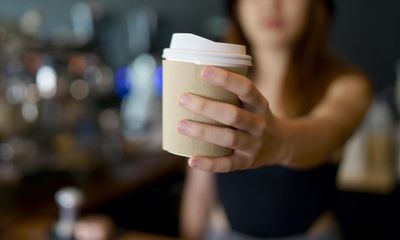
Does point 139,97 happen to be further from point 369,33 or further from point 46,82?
point 369,33

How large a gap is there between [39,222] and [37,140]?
1.27ft

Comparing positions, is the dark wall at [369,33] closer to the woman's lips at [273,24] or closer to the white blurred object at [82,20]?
the white blurred object at [82,20]

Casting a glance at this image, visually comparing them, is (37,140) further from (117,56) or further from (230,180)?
(117,56)

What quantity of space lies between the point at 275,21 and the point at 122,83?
1897 millimetres

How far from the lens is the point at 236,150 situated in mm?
371

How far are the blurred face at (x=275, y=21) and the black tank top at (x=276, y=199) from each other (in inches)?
14.9

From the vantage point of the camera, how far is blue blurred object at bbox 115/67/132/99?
2.24 m

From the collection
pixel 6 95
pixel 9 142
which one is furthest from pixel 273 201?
pixel 6 95

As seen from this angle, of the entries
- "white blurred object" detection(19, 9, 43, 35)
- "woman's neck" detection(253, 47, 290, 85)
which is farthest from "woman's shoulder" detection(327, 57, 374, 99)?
"white blurred object" detection(19, 9, 43, 35)

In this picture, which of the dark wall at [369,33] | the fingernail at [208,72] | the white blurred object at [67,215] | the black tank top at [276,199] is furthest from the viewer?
the dark wall at [369,33]

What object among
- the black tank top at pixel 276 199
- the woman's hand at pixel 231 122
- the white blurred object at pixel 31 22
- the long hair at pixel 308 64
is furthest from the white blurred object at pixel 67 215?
the white blurred object at pixel 31 22

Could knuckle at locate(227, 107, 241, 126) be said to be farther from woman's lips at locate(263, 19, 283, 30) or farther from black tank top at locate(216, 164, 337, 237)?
black tank top at locate(216, 164, 337, 237)

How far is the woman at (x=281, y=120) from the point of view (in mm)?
346

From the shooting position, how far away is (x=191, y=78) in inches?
13.1
